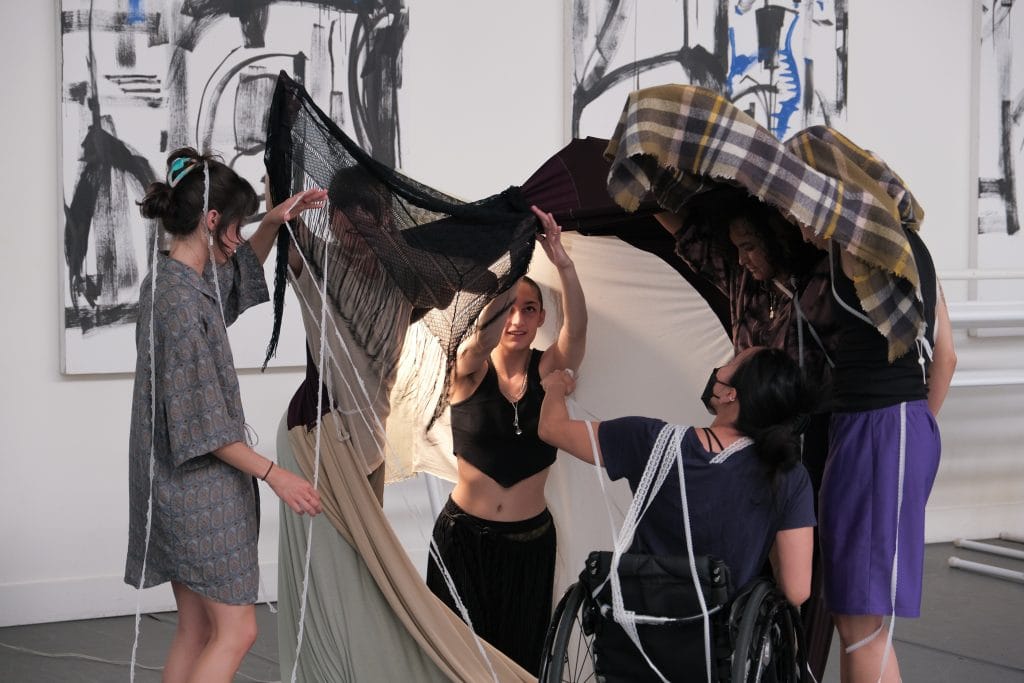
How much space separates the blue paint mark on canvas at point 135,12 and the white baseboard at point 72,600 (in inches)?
72.3

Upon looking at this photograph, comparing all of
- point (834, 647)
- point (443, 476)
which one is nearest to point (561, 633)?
point (443, 476)

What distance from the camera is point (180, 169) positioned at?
2061mm

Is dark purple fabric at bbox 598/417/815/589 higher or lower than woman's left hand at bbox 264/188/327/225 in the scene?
lower

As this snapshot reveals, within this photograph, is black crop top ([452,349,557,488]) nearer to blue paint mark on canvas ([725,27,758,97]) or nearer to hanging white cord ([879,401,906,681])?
hanging white cord ([879,401,906,681])

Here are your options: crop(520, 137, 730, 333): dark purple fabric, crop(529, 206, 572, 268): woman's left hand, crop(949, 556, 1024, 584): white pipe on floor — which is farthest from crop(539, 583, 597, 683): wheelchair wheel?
crop(949, 556, 1024, 584): white pipe on floor

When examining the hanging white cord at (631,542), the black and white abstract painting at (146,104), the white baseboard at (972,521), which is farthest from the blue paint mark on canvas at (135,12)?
the white baseboard at (972,521)

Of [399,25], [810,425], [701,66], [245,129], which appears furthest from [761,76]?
[810,425]

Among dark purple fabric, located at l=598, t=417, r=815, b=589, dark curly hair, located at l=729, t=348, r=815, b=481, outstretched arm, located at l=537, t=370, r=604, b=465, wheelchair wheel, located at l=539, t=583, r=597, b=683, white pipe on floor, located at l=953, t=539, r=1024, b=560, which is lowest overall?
white pipe on floor, located at l=953, t=539, r=1024, b=560

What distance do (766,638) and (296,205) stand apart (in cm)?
118

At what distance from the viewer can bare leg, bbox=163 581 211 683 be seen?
212cm

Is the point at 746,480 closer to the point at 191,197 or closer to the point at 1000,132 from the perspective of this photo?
the point at 191,197

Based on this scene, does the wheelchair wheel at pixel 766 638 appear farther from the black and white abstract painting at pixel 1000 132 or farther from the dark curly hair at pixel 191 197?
the black and white abstract painting at pixel 1000 132

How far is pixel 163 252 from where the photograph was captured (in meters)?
2.09

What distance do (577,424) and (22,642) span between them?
224cm
